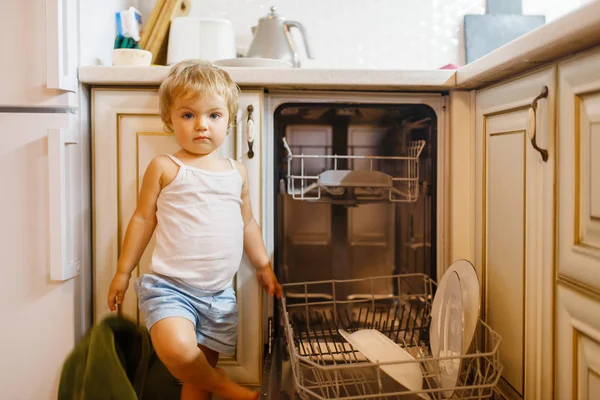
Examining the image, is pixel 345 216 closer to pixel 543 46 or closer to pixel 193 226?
pixel 193 226

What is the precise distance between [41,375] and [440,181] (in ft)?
3.64

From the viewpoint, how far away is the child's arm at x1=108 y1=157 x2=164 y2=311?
3.90ft

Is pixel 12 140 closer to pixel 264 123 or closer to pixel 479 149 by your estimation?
pixel 264 123

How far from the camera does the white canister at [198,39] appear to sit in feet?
5.07

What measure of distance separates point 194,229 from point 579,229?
78 cm

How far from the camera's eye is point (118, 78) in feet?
4.07

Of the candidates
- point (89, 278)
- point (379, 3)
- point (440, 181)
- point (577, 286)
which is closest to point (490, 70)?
point (440, 181)

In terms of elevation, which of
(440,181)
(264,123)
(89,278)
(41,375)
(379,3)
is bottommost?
(41,375)

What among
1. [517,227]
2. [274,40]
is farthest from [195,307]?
[274,40]

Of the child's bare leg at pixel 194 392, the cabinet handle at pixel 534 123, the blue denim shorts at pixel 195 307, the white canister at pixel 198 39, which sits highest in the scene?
the white canister at pixel 198 39

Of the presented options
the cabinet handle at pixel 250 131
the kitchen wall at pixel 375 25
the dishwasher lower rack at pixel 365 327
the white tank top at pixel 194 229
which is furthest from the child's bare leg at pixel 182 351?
the kitchen wall at pixel 375 25

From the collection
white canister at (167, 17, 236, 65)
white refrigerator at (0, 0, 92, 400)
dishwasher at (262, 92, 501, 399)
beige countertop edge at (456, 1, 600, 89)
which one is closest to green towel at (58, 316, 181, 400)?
white refrigerator at (0, 0, 92, 400)

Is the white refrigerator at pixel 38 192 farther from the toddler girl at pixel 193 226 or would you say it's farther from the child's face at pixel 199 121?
the child's face at pixel 199 121

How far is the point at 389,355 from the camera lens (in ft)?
3.89
